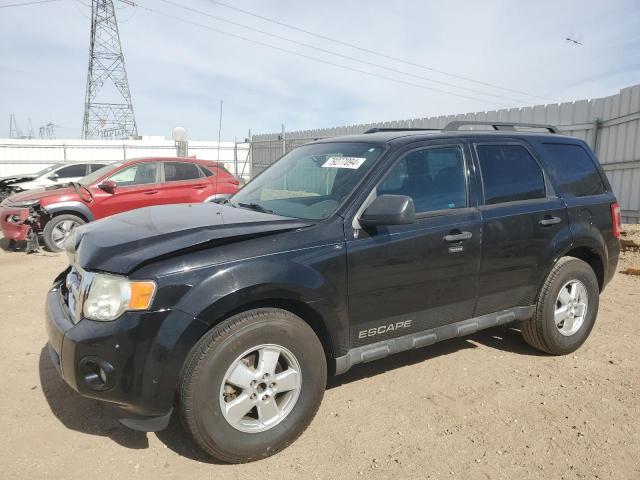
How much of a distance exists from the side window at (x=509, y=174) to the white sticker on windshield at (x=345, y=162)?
995mm

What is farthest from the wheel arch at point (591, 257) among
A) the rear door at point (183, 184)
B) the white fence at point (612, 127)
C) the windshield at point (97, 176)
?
the windshield at point (97, 176)

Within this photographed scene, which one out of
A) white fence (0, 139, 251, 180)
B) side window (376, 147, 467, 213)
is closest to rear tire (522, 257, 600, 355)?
side window (376, 147, 467, 213)

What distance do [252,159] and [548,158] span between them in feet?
53.2

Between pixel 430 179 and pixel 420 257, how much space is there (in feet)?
1.97

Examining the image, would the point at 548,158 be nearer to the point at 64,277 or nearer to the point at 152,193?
the point at 64,277

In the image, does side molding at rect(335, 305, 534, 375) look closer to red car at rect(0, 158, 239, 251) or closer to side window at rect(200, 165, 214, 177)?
red car at rect(0, 158, 239, 251)

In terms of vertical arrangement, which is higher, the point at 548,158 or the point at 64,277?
the point at 548,158

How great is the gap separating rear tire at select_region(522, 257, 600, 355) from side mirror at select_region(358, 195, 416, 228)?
174 cm

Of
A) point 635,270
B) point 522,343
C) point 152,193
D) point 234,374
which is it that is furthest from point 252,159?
point 234,374

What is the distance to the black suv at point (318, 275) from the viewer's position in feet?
7.94

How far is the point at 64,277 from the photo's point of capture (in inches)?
131

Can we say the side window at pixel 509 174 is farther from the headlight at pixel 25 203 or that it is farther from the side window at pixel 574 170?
the headlight at pixel 25 203

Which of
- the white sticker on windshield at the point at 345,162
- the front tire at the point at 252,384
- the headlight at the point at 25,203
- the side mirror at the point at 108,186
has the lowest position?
the front tire at the point at 252,384

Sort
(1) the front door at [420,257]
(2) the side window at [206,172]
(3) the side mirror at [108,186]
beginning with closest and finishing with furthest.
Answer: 1. (1) the front door at [420,257]
2. (3) the side mirror at [108,186]
3. (2) the side window at [206,172]
